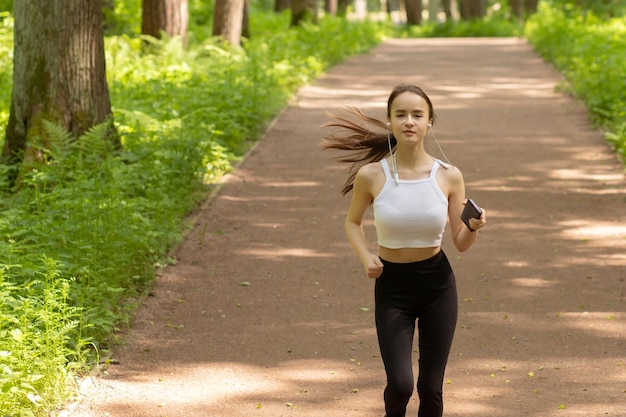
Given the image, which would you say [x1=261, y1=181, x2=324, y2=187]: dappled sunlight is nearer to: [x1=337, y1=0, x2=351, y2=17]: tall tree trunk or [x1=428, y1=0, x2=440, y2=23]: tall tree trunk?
[x1=337, y1=0, x2=351, y2=17]: tall tree trunk

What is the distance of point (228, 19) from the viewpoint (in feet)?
74.8

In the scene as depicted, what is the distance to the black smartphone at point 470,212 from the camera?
4677 mm

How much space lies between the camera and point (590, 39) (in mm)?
23359

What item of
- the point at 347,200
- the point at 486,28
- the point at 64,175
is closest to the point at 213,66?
the point at 347,200

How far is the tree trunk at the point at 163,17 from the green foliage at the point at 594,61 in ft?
25.6

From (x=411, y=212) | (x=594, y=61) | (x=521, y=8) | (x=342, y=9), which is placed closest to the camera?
(x=411, y=212)

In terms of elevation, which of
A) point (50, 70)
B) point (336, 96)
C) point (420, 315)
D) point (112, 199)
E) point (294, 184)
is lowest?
point (294, 184)

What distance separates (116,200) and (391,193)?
4.85 meters

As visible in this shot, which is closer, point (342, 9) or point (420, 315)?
point (420, 315)

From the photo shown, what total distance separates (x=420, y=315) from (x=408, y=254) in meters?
0.31

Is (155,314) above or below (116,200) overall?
below

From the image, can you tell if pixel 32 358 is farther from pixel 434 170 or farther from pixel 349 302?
pixel 349 302

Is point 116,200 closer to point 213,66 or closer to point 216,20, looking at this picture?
point 213,66

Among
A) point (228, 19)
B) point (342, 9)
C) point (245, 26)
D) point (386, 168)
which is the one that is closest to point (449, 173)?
point (386, 168)
